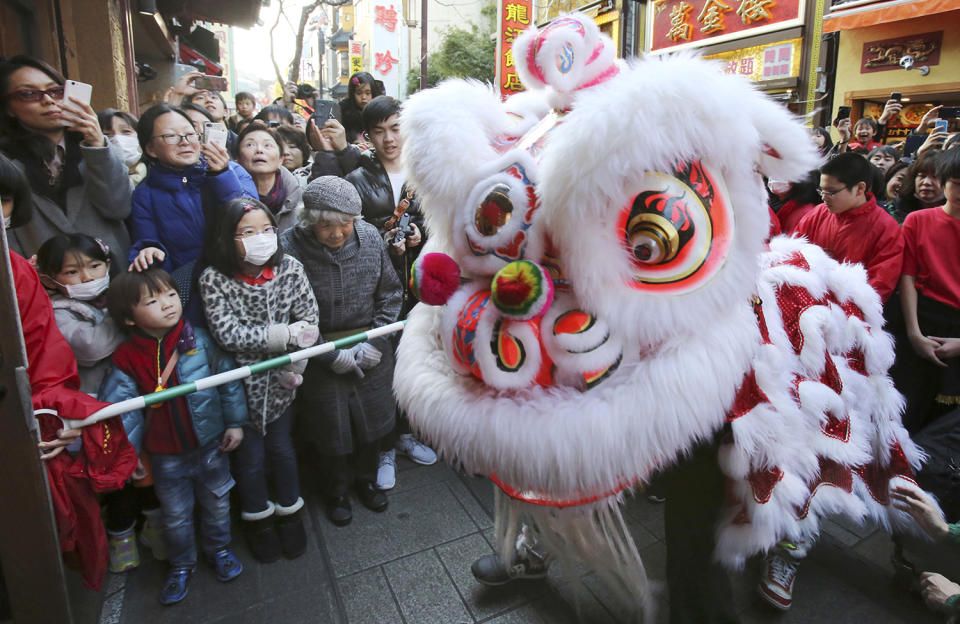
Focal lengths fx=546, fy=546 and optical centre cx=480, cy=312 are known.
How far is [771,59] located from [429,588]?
9.35 meters

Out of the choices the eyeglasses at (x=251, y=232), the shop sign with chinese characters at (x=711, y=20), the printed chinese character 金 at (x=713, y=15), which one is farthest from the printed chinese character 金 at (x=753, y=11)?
the eyeglasses at (x=251, y=232)

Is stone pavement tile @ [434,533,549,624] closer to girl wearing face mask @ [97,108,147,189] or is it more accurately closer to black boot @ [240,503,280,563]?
black boot @ [240,503,280,563]

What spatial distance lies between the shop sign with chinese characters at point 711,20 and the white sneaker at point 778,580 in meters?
8.16

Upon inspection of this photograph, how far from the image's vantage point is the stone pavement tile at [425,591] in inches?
76.7

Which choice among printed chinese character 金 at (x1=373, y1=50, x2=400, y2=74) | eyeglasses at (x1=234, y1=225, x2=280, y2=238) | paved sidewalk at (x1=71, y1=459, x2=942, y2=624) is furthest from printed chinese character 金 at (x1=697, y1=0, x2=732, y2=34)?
printed chinese character 金 at (x1=373, y1=50, x2=400, y2=74)

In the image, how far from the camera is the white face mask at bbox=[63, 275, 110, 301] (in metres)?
1.94

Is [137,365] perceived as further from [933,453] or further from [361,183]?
[933,453]

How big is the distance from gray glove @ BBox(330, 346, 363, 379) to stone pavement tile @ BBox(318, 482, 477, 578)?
0.71 m

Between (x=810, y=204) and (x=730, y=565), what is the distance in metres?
2.98

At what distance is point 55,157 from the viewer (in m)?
2.17

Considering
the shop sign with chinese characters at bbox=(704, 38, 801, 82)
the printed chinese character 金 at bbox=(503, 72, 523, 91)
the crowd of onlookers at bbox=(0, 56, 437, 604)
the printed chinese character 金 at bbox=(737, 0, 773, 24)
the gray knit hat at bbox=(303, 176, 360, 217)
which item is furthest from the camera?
the printed chinese character 金 at bbox=(503, 72, 523, 91)

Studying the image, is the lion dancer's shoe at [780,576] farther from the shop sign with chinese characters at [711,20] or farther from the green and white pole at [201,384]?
the shop sign with chinese characters at [711,20]

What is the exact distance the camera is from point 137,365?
201 centimetres

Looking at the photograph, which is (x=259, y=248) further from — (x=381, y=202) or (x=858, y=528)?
(x=858, y=528)
